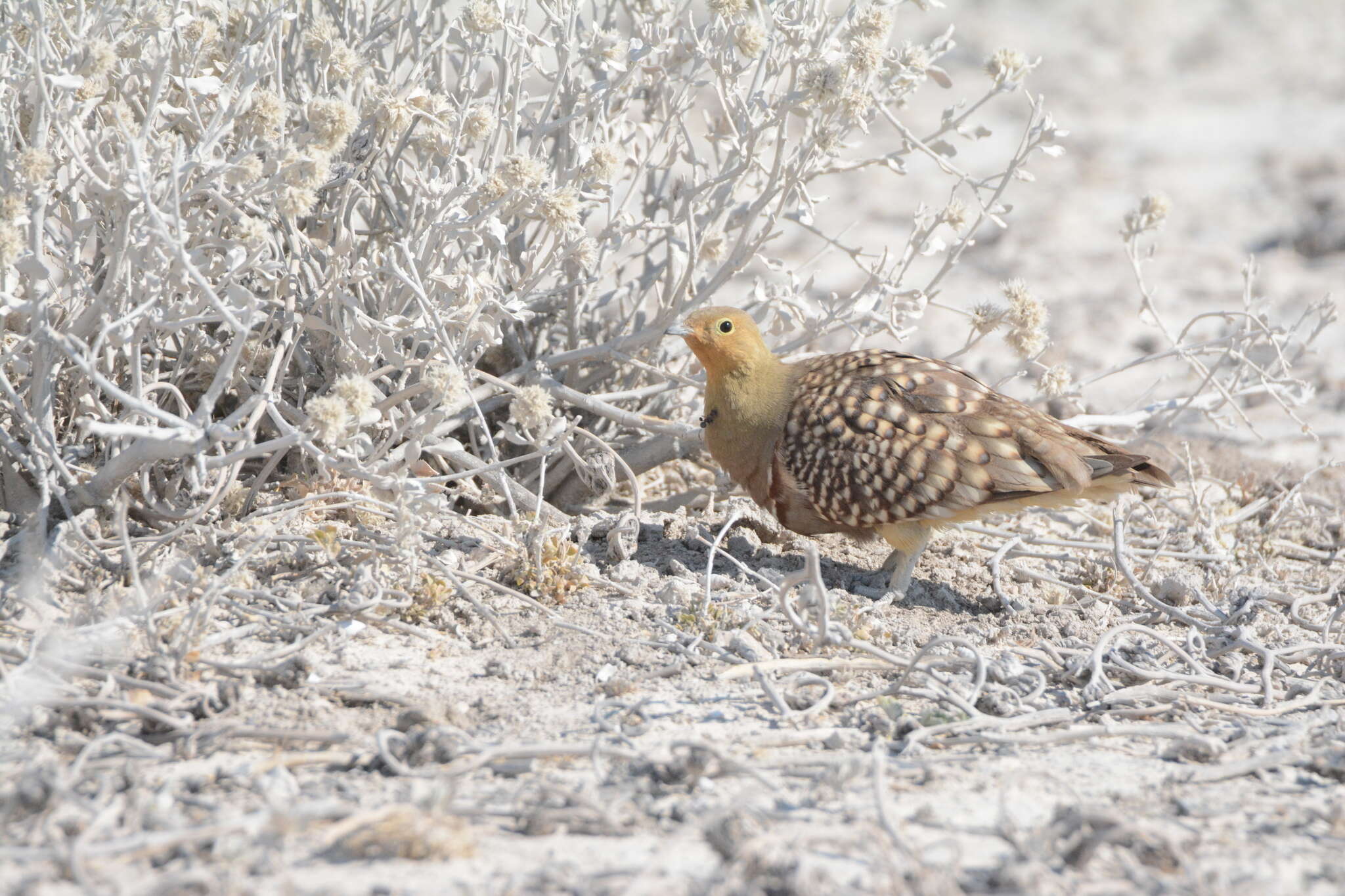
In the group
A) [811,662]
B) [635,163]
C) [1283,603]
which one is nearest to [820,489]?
[811,662]

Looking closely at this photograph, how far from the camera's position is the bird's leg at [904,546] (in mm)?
4113

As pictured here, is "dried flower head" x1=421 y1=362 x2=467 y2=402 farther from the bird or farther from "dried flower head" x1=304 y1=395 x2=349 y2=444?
the bird

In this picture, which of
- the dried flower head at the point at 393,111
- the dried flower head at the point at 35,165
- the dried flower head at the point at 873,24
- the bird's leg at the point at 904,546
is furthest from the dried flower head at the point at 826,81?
the dried flower head at the point at 35,165

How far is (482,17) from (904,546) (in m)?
2.13

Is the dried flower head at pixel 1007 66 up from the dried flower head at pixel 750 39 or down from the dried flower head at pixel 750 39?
up

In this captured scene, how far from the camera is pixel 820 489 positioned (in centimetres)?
409

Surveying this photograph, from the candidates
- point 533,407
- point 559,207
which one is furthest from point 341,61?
point 533,407

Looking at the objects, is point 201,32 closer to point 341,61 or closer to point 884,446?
point 341,61

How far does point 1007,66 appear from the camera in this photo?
4.02m

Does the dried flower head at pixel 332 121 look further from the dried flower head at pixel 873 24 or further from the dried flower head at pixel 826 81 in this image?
the dried flower head at pixel 873 24

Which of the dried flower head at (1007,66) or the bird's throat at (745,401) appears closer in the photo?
the dried flower head at (1007,66)

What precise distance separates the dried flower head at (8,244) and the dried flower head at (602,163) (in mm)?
1593

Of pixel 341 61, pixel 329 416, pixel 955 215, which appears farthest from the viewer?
pixel 955 215

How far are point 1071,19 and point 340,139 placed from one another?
13.1 m
